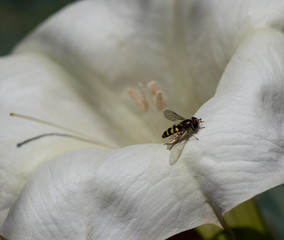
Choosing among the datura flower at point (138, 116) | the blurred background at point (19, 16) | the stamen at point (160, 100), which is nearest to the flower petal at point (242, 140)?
the datura flower at point (138, 116)

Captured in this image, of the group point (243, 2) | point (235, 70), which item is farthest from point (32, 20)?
point (235, 70)

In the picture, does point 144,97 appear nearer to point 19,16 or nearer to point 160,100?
point 160,100

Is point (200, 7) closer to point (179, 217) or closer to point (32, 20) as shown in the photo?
point (179, 217)

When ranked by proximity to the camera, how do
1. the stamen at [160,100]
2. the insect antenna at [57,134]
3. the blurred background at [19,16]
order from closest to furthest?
the insect antenna at [57,134]
the stamen at [160,100]
the blurred background at [19,16]

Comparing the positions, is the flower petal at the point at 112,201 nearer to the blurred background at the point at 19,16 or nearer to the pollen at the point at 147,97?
the pollen at the point at 147,97

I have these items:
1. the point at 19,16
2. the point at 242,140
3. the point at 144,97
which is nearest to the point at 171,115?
the point at 242,140

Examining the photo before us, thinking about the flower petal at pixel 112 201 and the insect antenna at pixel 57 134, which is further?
the insect antenna at pixel 57 134

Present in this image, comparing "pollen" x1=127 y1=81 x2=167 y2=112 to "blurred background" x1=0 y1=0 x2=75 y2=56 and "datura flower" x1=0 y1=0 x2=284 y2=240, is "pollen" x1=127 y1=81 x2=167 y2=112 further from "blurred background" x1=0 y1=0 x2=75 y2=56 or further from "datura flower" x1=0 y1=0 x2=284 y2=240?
"blurred background" x1=0 y1=0 x2=75 y2=56
